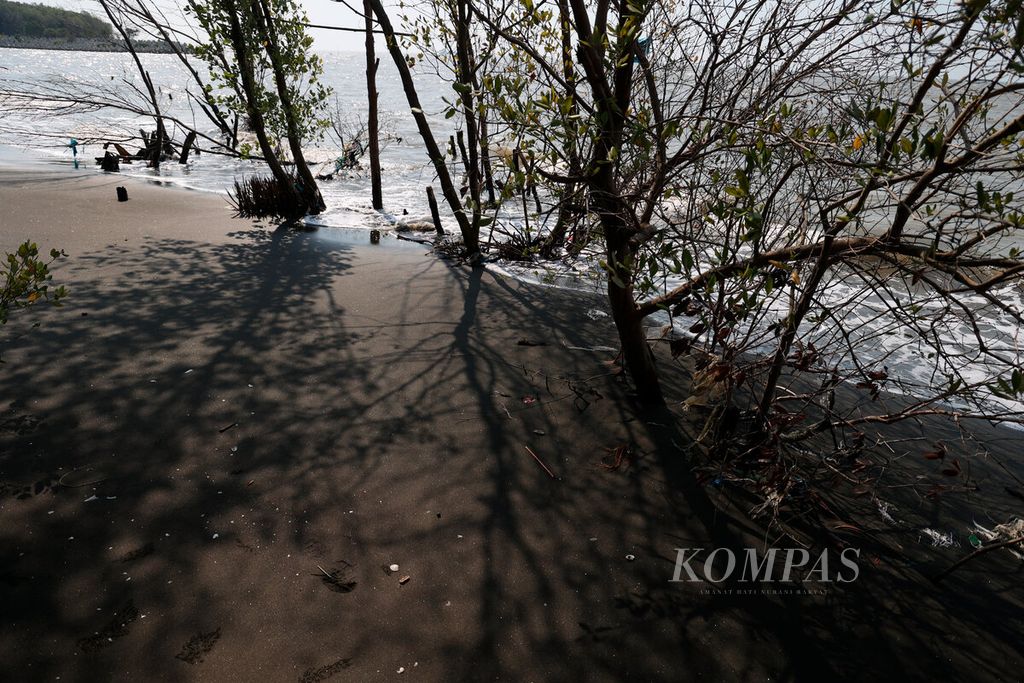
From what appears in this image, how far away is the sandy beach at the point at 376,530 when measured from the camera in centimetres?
252

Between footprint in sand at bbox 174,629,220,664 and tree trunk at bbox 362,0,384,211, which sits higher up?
tree trunk at bbox 362,0,384,211

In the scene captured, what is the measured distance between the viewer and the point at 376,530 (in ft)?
10.4

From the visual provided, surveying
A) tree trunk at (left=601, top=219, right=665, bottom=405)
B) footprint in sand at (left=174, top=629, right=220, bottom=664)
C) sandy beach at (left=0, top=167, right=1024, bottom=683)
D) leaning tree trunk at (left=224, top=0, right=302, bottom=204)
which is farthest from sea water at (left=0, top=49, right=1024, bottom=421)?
footprint in sand at (left=174, top=629, right=220, bottom=664)

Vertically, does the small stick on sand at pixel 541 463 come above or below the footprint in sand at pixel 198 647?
above

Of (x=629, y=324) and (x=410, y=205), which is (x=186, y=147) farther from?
(x=629, y=324)

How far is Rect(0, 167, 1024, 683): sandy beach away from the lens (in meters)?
2.52

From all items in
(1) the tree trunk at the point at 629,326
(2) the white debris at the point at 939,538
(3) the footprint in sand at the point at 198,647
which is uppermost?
(1) the tree trunk at the point at 629,326

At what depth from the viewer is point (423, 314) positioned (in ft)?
20.2

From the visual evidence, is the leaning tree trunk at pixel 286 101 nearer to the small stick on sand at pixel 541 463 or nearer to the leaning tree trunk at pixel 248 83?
the leaning tree trunk at pixel 248 83

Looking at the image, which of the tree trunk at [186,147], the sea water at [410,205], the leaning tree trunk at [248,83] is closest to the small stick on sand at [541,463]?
the sea water at [410,205]

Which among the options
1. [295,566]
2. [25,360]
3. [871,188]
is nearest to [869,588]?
[871,188]

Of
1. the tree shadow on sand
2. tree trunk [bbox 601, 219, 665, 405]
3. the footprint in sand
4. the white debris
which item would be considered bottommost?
the footprint in sand

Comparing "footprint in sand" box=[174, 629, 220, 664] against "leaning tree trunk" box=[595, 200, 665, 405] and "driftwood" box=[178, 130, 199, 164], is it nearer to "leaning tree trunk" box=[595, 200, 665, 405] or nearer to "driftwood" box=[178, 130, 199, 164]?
"leaning tree trunk" box=[595, 200, 665, 405]

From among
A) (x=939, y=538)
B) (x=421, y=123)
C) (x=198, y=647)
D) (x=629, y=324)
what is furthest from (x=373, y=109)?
(x=939, y=538)
